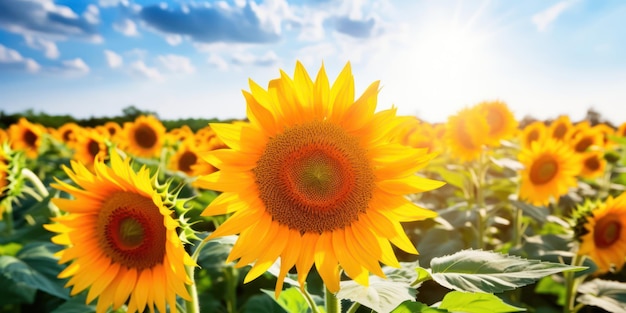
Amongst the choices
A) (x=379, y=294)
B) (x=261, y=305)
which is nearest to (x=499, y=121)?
(x=261, y=305)

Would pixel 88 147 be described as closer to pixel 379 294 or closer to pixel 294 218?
pixel 294 218

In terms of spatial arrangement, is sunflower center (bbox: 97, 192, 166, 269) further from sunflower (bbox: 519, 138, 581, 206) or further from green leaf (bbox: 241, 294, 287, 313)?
sunflower (bbox: 519, 138, 581, 206)

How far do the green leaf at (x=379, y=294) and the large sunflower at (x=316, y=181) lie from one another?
5cm

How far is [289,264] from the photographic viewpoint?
1.77m

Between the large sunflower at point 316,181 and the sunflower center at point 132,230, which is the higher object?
the large sunflower at point 316,181

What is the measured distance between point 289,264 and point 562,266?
0.94 m

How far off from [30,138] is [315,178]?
883cm

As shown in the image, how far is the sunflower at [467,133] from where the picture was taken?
5.91 meters

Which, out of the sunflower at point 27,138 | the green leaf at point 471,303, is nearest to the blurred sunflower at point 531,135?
the green leaf at point 471,303

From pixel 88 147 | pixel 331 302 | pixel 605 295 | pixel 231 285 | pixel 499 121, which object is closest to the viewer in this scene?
pixel 331 302

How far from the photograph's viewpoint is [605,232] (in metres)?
3.55

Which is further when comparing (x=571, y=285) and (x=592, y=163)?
(x=592, y=163)

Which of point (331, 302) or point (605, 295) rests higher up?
point (331, 302)

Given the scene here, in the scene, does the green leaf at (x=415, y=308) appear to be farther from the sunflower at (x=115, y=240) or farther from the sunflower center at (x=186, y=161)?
the sunflower center at (x=186, y=161)
